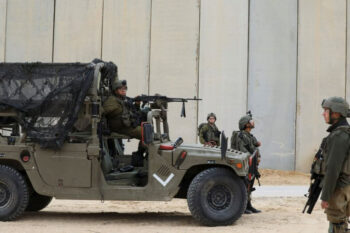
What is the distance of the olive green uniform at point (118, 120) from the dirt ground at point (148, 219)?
4.43 ft

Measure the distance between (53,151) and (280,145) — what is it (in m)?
10.6

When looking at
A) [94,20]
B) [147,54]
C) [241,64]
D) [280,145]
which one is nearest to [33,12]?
[94,20]

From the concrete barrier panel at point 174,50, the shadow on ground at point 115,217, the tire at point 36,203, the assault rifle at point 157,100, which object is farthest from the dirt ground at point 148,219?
the concrete barrier panel at point 174,50

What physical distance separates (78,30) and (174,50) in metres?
2.78

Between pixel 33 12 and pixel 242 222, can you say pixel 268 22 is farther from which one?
pixel 242 222

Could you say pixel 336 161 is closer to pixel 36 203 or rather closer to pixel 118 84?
pixel 118 84

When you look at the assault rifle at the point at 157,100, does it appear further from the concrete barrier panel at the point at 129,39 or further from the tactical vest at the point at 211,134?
the concrete barrier panel at the point at 129,39

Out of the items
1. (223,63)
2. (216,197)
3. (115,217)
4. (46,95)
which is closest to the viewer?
(216,197)

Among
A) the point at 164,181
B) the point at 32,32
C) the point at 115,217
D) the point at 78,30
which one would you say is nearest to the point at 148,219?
the point at 115,217

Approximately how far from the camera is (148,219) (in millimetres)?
10359

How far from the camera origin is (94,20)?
744 inches

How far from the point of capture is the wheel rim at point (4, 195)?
9.73 metres

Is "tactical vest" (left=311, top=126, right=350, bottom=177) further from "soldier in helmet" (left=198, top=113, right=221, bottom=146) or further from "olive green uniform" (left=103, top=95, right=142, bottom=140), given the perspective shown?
"soldier in helmet" (left=198, top=113, right=221, bottom=146)

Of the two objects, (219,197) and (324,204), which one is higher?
(324,204)
